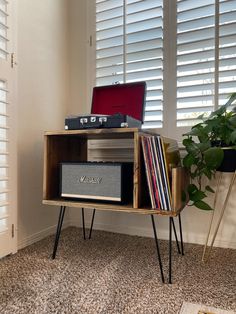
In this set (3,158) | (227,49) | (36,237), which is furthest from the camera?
(36,237)

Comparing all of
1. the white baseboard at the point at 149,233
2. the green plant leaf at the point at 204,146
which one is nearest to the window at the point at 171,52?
the green plant leaf at the point at 204,146

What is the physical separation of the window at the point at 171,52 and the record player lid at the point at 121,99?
0.67 feet

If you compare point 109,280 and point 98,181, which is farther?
point 98,181

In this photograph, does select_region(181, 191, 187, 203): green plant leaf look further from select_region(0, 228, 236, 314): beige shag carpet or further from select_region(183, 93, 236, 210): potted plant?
select_region(0, 228, 236, 314): beige shag carpet

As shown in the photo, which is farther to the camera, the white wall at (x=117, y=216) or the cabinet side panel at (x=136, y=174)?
the white wall at (x=117, y=216)

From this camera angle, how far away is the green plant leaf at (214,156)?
120 cm

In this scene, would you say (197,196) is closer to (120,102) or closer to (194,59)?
(120,102)

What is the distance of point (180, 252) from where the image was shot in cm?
148

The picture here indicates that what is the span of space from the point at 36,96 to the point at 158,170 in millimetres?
974

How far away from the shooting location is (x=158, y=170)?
115 cm

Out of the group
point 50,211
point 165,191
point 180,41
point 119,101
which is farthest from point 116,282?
point 180,41

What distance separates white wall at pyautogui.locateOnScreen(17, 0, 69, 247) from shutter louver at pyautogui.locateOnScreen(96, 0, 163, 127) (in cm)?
30

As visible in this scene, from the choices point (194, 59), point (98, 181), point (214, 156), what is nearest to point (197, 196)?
point (214, 156)

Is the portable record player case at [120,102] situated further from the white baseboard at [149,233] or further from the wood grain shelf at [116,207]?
the white baseboard at [149,233]
